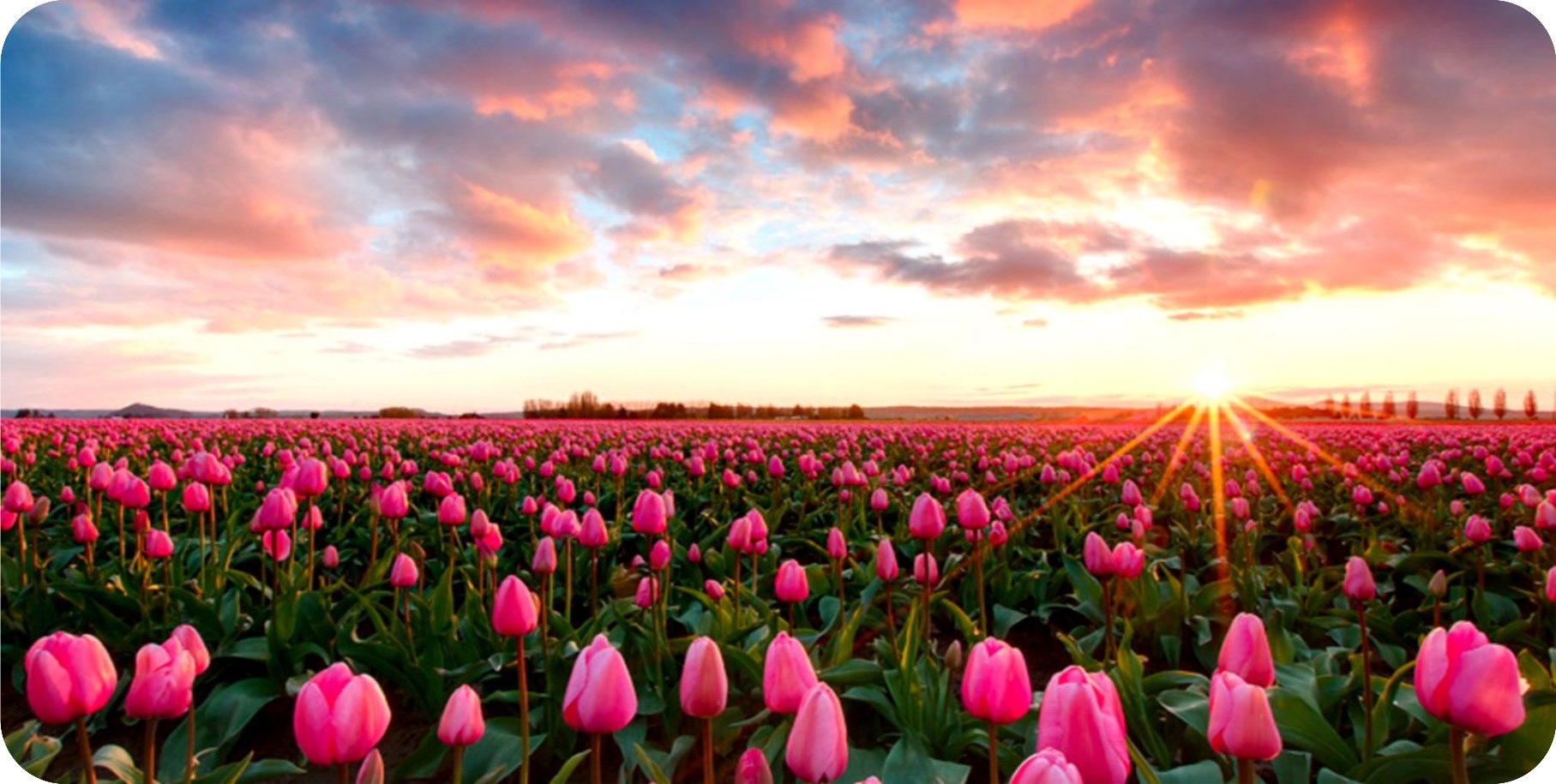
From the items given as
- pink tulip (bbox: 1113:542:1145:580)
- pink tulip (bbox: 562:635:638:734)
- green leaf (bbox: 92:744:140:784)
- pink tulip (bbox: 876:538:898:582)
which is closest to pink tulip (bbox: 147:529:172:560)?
green leaf (bbox: 92:744:140:784)

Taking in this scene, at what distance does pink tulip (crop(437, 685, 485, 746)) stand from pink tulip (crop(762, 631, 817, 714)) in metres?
0.58

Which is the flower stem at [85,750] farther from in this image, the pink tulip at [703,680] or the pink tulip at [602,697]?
the pink tulip at [703,680]

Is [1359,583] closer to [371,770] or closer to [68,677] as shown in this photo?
[371,770]

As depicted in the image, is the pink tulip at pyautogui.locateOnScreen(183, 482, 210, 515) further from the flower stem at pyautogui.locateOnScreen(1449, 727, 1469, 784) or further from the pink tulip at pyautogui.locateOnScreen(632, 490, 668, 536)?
the flower stem at pyautogui.locateOnScreen(1449, 727, 1469, 784)

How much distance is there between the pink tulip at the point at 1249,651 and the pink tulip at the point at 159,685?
2.21m

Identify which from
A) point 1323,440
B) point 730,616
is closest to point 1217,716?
point 730,616

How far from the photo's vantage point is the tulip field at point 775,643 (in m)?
1.71

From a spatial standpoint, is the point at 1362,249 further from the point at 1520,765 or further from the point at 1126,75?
the point at 1520,765

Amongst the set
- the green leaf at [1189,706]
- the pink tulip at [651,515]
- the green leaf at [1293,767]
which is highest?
the pink tulip at [651,515]

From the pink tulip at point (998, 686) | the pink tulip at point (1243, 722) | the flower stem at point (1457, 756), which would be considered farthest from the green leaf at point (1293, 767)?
the pink tulip at point (998, 686)

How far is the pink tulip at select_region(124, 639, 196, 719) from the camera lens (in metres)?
1.86

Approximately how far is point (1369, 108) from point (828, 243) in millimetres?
2766

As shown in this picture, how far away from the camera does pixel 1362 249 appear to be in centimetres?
481

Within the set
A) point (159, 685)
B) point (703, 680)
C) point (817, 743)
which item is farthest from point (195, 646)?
point (817, 743)
